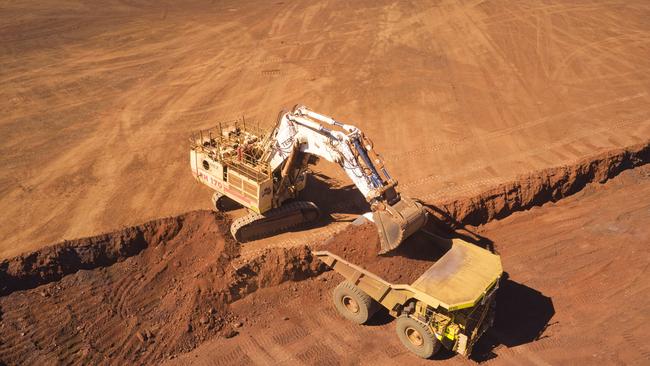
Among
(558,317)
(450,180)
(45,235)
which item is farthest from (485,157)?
(45,235)

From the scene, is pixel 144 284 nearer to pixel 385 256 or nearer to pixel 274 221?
pixel 274 221

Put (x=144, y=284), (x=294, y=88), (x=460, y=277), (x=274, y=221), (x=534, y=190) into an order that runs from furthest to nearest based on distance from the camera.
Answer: (x=294, y=88)
(x=534, y=190)
(x=274, y=221)
(x=144, y=284)
(x=460, y=277)

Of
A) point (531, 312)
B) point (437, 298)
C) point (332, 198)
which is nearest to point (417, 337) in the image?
point (437, 298)

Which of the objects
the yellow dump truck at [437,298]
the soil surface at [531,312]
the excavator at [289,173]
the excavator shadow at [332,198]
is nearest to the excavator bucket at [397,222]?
the excavator at [289,173]

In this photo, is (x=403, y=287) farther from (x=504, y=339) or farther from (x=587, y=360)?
(x=587, y=360)

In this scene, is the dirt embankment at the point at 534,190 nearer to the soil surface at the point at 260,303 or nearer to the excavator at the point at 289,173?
the soil surface at the point at 260,303
